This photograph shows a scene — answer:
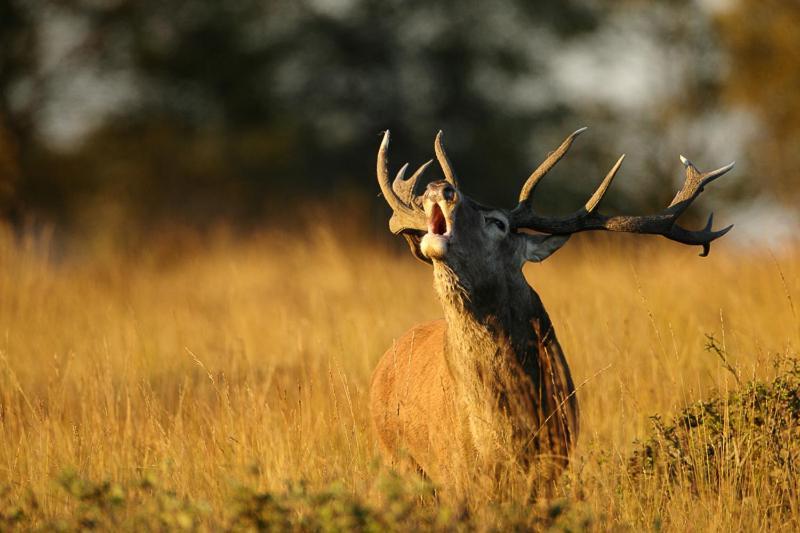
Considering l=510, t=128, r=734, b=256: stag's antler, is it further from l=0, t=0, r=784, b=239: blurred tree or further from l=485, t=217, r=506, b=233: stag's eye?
l=0, t=0, r=784, b=239: blurred tree

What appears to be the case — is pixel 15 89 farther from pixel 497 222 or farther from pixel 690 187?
pixel 690 187

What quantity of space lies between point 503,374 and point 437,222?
86 centimetres

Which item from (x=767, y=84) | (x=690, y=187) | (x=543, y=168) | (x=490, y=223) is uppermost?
(x=767, y=84)

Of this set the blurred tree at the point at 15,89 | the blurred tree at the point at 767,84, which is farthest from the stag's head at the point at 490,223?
the blurred tree at the point at 767,84

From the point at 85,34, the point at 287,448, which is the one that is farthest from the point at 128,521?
the point at 85,34

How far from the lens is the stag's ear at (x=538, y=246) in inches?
242

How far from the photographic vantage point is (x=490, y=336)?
19.0ft

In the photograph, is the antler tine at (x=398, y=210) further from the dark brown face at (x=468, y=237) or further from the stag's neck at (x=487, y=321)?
the stag's neck at (x=487, y=321)

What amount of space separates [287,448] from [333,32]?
2513 centimetres

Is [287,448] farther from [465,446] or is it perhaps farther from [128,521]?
[128,521]

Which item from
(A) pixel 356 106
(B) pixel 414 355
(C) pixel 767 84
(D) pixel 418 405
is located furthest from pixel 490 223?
(A) pixel 356 106

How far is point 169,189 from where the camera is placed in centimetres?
2909

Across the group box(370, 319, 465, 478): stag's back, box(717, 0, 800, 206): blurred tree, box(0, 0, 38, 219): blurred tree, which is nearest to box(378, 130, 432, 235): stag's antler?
box(370, 319, 465, 478): stag's back

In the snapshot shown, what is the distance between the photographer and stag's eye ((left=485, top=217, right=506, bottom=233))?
5898 mm
